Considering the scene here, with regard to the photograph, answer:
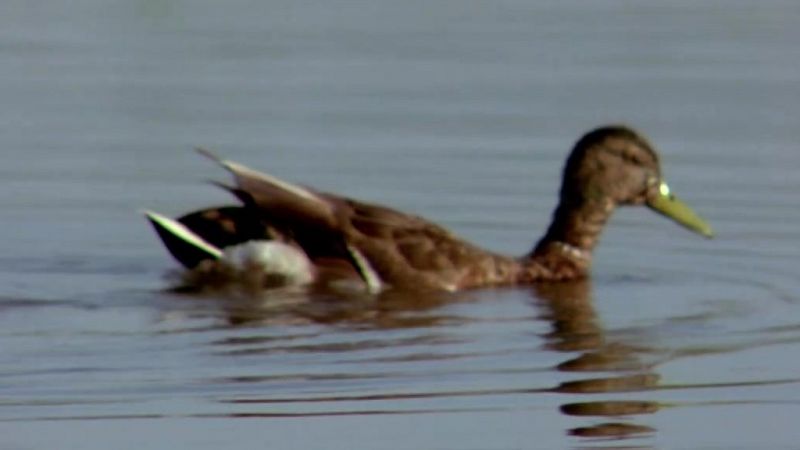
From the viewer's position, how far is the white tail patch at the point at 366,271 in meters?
13.0

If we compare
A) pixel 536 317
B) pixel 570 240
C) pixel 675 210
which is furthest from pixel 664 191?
pixel 536 317

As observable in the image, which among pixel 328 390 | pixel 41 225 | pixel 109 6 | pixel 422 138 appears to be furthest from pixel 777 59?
pixel 328 390

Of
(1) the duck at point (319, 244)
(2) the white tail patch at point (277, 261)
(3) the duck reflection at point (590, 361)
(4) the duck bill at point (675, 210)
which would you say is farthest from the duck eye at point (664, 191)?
(2) the white tail patch at point (277, 261)

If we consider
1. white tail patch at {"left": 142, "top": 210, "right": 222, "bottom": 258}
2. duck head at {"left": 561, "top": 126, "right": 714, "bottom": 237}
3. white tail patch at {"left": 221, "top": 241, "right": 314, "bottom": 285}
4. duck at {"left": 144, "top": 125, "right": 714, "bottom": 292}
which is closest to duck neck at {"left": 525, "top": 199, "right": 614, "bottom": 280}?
duck head at {"left": 561, "top": 126, "right": 714, "bottom": 237}

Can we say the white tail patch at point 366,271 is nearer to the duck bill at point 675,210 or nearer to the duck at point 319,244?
the duck at point 319,244

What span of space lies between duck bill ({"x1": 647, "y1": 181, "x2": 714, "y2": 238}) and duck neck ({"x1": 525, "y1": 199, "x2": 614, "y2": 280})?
0.23m

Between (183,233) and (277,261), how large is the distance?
17.7 inches

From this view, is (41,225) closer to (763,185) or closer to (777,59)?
(763,185)

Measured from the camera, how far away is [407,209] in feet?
47.7

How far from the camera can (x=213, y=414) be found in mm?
9734

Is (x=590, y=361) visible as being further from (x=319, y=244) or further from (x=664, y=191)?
(x=664, y=191)

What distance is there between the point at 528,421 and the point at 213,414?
107cm

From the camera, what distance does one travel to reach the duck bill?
44.7ft

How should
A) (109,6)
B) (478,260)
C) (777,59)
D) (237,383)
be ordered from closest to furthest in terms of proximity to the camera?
(237,383) → (478,260) → (777,59) → (109,6)
